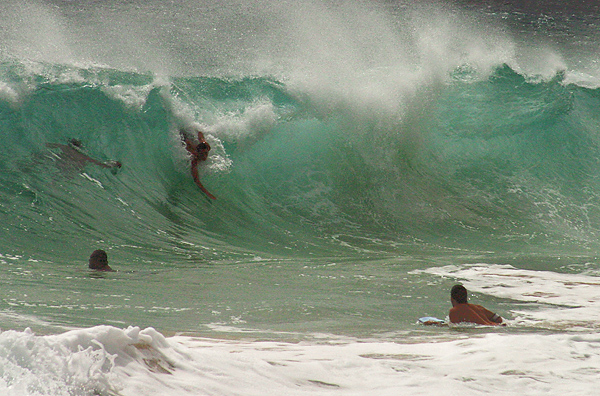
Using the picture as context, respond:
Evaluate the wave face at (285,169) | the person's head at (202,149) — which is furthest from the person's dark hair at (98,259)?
the person's head at (202,149)

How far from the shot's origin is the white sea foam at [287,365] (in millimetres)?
2615

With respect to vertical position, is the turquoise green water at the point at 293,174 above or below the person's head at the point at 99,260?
above

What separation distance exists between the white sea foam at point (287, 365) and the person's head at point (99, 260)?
3.54 metres

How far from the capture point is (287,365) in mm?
3670

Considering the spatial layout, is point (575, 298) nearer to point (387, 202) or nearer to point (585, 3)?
point (387, 202)

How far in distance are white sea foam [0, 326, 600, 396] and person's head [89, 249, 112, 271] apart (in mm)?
3544

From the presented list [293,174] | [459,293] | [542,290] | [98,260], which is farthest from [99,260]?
[293,174]

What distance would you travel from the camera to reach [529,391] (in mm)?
3516

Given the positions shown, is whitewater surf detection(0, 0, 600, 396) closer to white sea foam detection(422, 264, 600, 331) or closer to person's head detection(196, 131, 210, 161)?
white sea foam detection(422, 264, 600, 331)

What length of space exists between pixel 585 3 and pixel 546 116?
2142 cm

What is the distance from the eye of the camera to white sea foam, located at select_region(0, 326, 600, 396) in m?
2.62

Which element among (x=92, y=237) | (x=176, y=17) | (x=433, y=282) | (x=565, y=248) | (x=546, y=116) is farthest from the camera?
(x=176, y=17)

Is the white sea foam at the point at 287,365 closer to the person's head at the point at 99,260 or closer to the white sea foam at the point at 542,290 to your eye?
the white sea foam at the point at 542,290

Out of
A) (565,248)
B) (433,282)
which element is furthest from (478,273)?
(565,248)
